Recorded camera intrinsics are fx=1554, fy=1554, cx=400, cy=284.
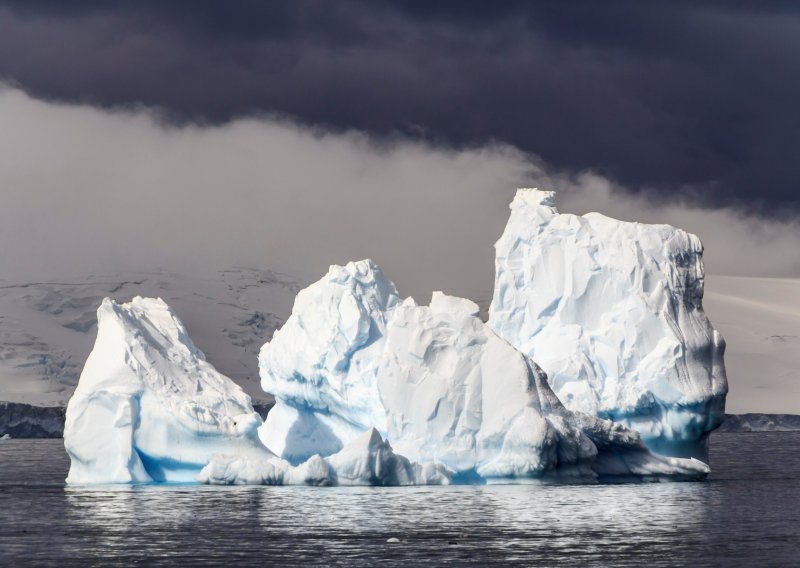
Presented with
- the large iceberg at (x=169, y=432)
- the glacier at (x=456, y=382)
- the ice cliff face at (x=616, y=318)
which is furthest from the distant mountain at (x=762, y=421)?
the large iceberg at (x=169, y=432)

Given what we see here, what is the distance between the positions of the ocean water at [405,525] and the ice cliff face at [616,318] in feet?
7.13

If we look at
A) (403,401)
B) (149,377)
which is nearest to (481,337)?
(403,401)

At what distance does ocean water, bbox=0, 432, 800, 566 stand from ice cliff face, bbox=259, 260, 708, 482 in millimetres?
742

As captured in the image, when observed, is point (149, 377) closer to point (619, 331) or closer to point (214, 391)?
point (214, 391)

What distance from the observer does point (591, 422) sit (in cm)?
3512

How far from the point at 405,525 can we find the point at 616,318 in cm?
1229

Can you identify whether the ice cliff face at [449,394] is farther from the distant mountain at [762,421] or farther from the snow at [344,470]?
the distant mountain at [762,421]

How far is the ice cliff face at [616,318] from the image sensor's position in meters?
38.6

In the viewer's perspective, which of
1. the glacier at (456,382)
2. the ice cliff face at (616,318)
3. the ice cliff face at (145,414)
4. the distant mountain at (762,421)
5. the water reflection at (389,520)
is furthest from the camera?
the distant mountain at (762,421)

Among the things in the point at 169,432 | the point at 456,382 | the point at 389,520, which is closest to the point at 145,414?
Result: the point at 169,432

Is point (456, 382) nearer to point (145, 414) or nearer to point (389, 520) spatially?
point (389, 520)

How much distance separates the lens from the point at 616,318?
39875 millimetres

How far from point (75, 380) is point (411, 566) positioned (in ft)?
270

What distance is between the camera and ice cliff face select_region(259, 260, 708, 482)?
34.9m
